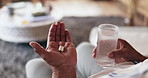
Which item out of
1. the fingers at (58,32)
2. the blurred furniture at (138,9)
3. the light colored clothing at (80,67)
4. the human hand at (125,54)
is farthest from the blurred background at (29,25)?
the human hand at (125,54)

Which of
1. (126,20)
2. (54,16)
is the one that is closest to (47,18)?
(54,16)

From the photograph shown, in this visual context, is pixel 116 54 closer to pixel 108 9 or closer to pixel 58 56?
pixel 58 56

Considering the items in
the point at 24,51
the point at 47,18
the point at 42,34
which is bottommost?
the point at 24,51

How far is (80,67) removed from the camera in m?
1.17

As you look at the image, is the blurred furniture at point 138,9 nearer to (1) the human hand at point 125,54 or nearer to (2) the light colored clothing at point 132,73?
(1) the human hand at point 125,54

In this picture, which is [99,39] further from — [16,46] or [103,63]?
[16,46]

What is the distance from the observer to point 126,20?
314cm

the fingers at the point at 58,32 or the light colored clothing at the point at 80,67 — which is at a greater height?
the fingers at the point at 58,32

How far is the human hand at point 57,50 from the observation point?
0.77 m

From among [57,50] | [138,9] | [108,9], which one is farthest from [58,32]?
[108,9]

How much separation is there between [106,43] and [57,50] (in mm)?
199

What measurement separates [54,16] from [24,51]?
48 cm

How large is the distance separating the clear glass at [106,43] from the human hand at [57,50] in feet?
0.37

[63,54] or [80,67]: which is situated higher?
[63,54]
